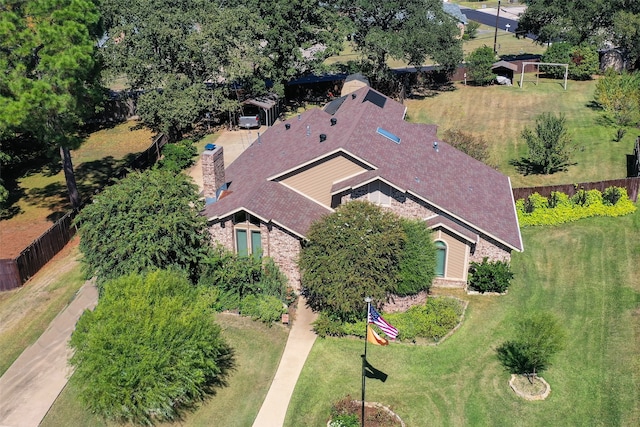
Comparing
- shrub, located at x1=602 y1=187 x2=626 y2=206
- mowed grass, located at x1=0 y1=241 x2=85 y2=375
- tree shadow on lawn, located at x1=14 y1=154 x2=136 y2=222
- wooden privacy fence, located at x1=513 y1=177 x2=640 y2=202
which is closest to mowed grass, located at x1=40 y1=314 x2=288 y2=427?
mowed grass, located at x1=0 y1=241 x2=85 y2=375

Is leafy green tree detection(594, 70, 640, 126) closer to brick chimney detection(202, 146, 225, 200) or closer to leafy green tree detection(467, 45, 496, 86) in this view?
leafy green tree detection(467, 45, 496, 86)

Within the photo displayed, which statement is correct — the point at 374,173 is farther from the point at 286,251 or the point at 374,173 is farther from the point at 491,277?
the point at 491,277

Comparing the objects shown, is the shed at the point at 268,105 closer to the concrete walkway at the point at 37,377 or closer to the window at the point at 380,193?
the window at the point at 380,193

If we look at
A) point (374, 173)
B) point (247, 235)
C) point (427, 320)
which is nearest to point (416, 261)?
point (427, 320)

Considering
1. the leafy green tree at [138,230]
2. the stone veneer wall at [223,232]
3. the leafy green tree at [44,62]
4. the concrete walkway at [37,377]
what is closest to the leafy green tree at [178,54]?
the leafy green tree at [44,62]

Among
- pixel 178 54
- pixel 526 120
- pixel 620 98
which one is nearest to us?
pixel 178 54

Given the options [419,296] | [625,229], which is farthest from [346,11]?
[419,296]

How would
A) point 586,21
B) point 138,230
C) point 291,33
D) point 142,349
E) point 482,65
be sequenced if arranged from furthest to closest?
point 482,65
point 586,21
point 291,33
point 138,230
point 142,349
